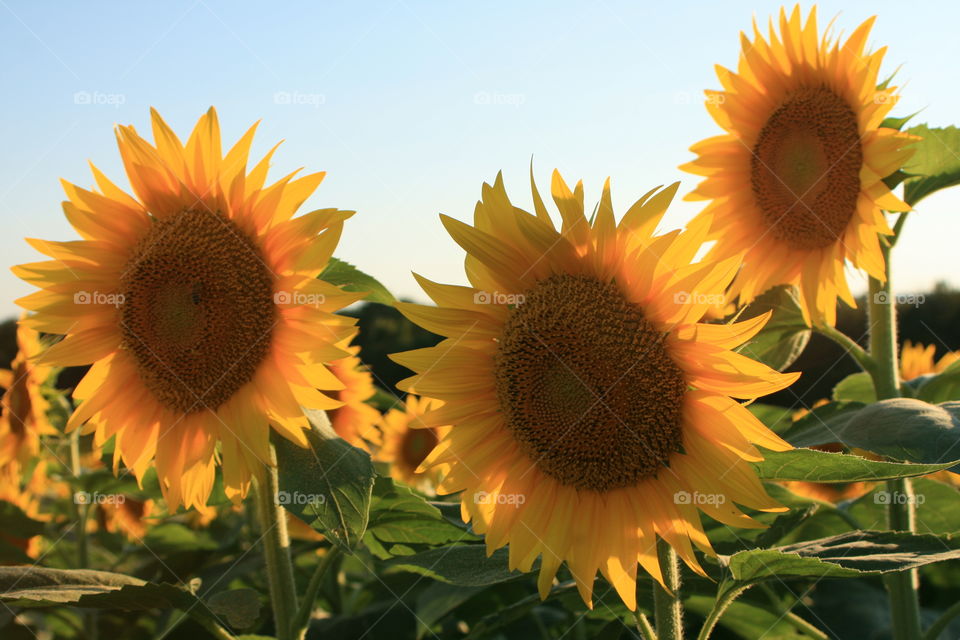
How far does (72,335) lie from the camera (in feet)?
7.42

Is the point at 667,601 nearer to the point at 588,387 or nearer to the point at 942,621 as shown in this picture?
the point at 588,387

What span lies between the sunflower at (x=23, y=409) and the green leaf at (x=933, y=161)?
3546 mm

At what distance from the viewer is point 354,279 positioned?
6.81ft

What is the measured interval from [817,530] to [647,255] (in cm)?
166

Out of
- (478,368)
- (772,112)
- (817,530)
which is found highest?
(772,112)

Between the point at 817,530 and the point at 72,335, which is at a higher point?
the point at 72,335

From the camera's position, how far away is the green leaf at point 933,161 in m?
2.34

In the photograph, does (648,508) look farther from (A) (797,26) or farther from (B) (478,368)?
(A) (797,26)

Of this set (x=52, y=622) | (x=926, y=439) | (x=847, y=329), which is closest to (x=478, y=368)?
(x=926, y=439)

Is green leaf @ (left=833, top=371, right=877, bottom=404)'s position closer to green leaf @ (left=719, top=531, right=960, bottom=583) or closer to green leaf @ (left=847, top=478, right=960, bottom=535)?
green leaf @ (left=847, top=478, right=960, bottom=535)

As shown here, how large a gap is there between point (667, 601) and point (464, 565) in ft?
1.46

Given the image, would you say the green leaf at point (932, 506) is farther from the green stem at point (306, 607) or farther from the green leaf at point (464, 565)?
the green stem at point (306, 607)

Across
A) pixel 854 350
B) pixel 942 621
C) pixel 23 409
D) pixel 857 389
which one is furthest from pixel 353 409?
pixel 942 621

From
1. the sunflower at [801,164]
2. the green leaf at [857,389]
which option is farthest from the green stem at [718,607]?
the green leaf at [857,389]
